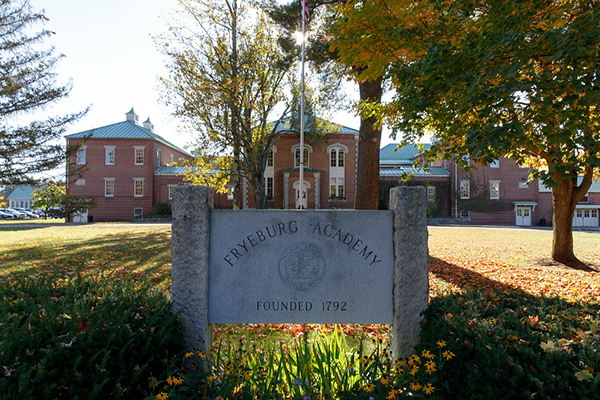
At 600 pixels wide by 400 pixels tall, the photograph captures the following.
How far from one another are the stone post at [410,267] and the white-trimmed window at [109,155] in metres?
40.8

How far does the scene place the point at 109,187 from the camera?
123ft

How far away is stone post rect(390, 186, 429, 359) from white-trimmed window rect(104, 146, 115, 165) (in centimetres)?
4082

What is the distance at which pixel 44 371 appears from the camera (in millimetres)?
2131

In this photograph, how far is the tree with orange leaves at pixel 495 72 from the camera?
136 inches

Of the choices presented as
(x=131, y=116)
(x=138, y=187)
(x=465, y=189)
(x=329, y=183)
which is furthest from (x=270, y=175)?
(x=131, y=116)

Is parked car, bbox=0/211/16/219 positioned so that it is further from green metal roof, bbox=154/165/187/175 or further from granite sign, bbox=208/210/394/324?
granite sign, bbox=208/210/394/324

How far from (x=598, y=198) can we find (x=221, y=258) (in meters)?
49.6

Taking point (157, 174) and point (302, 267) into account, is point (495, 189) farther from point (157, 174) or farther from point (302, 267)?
point (302, 267)

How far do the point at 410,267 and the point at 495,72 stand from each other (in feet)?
8.82

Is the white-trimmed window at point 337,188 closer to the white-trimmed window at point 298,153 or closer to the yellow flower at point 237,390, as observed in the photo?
the white-trimmed window at point 298,153

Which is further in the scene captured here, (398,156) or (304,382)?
(398,156)

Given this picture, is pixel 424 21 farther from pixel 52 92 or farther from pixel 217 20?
pixel 52 92

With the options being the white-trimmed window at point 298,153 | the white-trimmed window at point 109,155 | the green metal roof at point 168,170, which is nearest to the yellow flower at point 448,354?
the white-trimmed window at point 298,153

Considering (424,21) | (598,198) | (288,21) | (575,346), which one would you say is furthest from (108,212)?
(598,198)
